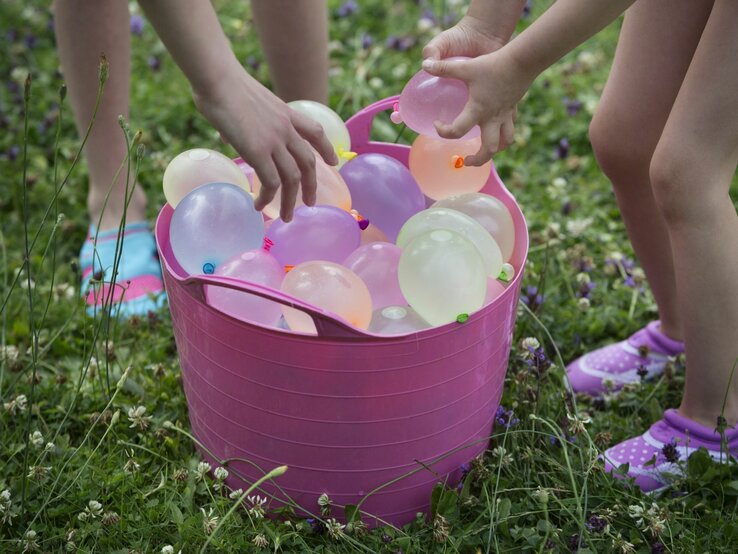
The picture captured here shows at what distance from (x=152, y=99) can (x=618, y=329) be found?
1507mm

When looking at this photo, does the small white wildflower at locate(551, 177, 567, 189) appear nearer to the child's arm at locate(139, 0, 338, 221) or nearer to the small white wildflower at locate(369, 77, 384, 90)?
the small white wildflower at locate(369, 77, 384, 90)

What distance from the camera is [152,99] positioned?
2498 mm

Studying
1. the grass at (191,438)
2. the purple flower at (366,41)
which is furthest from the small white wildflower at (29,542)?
the purple flower at (366,41)

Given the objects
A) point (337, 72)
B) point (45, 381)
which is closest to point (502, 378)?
point (45, 381)

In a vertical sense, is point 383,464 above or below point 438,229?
below

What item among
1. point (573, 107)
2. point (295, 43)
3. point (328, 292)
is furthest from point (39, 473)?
point (573, 107)

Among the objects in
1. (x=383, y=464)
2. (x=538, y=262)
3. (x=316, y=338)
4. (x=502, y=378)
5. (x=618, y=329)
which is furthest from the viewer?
(x=538, y=262)

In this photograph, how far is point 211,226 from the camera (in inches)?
49.8

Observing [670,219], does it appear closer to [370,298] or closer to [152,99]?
[370,298]

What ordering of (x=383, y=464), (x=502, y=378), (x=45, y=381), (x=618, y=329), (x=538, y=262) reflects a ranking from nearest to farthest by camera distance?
(x=383, y=464)
(x=502, y=378)
(x=45, y=381)
(x=618, y=329)
(x=538, y=262)

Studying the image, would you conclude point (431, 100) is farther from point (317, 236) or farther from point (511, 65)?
point (317, 236)

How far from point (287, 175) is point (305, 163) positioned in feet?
0.11

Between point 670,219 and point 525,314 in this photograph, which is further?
point 525,314

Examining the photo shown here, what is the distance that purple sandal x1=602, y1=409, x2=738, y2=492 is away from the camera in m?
1.38
